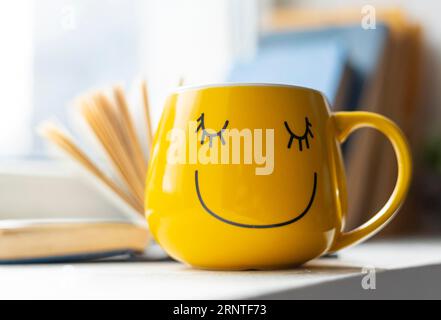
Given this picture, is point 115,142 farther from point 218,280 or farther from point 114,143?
point 218,280

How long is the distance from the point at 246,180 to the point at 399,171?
0.14 m

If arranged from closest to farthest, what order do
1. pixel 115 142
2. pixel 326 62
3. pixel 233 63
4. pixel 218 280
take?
pixel 218 280 → pixel 115 142 → pixel 326 62 → pixel 233 63

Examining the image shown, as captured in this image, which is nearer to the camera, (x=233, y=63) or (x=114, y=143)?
(x=114, y=143)

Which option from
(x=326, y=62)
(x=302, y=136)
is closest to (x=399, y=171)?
(x=302, y=136)

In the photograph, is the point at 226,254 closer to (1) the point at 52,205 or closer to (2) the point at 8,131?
(1) the point at 52,205

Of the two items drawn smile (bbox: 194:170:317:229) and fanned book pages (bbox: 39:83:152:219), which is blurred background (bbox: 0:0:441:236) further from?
drawn smile (bbox: 194:170:317:229)

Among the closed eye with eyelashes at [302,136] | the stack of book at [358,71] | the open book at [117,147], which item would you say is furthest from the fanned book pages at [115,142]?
the stack of book at [358,71]

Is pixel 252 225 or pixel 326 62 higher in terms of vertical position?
pixel 326 62

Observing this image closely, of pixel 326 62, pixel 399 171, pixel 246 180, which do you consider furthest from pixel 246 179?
pixel 326 62

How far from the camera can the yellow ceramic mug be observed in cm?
48

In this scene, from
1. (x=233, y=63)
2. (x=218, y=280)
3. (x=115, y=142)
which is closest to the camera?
(x=218, y=280)

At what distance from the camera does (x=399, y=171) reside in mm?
540
